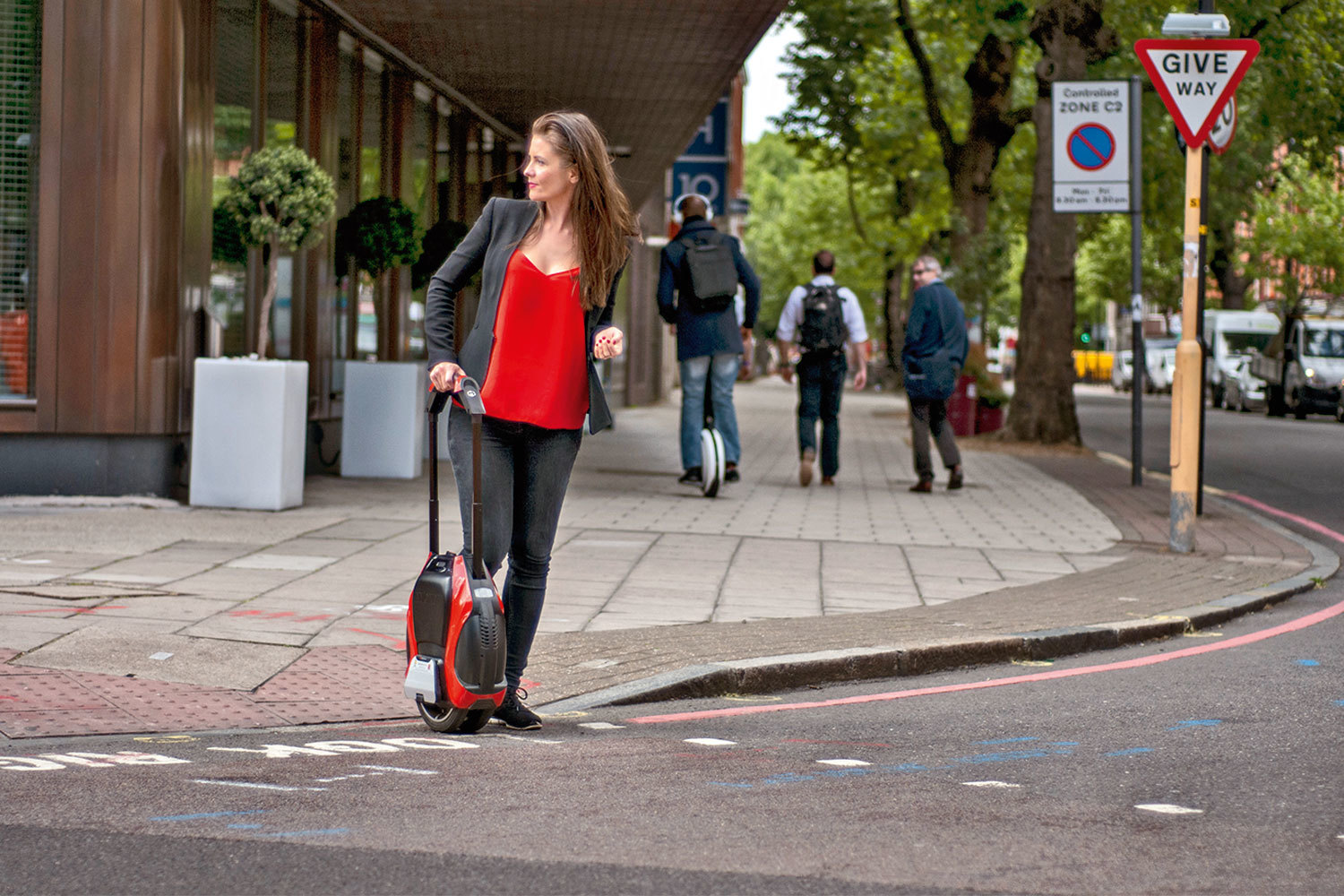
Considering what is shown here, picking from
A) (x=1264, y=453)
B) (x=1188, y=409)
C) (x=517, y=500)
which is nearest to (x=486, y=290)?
(x=517, y=500)

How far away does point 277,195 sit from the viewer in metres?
10.8

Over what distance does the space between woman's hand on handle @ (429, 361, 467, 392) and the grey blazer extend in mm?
150

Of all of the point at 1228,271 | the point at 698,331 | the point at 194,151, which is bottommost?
the point at 698,331

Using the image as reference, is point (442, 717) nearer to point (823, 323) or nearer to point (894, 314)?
point (823, 323)

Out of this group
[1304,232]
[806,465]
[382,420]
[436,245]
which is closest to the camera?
[382,420]

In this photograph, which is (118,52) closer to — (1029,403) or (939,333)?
(939,333)

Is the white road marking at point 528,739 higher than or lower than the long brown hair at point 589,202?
lower

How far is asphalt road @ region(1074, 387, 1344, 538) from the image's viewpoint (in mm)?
15507

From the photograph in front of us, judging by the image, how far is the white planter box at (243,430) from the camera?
10.5 meters

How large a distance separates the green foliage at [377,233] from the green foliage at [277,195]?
2125 millimetres

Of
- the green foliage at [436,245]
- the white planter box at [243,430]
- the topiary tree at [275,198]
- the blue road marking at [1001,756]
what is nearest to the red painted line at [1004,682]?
the blue road marking at [1001,756]

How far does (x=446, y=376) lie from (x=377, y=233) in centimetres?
864

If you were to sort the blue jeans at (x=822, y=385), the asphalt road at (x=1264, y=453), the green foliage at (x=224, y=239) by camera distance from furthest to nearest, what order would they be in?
1. the asphalt road at (x=1264, y=453)
2. the blue jeans at (x=822, y=385)
3. the green foliage at (x=224, y=239)

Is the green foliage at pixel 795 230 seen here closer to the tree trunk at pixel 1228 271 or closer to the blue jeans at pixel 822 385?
the tree trunk at pixel 1228 271
